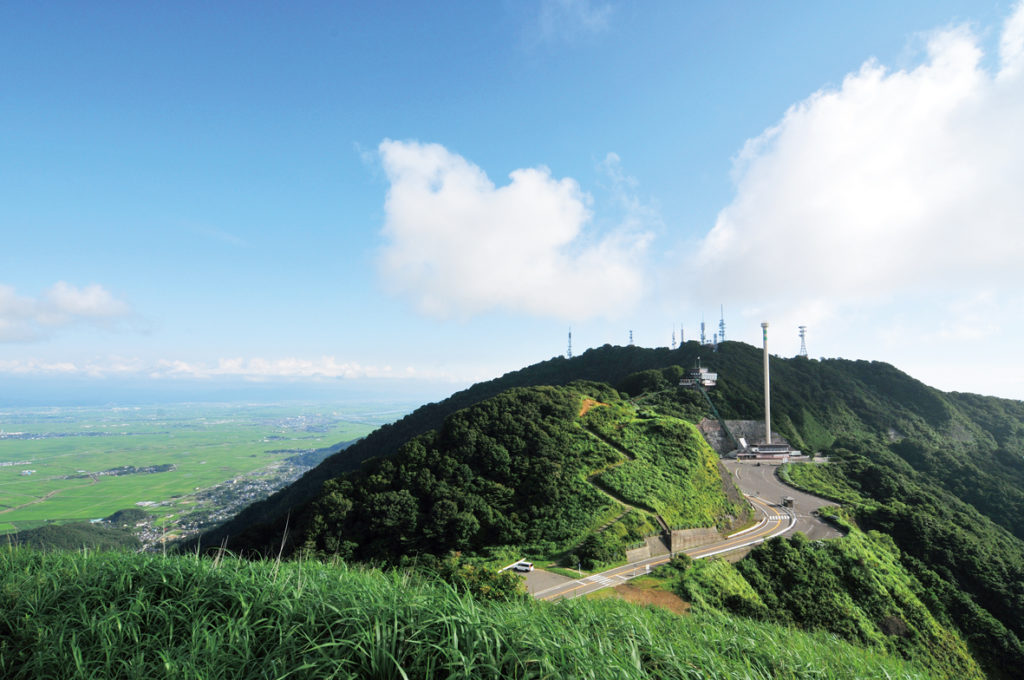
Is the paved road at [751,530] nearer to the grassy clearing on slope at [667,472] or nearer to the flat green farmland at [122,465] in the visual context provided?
the grassy clearing on slope at [667,472]

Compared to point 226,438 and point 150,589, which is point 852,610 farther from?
point 226,438

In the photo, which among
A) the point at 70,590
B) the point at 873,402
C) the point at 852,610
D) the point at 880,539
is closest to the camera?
the point at 70,590

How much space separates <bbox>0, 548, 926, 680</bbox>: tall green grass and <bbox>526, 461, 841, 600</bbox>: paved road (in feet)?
29.0

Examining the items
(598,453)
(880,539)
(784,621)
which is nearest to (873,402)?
(880,539)

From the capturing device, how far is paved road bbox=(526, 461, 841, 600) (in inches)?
737

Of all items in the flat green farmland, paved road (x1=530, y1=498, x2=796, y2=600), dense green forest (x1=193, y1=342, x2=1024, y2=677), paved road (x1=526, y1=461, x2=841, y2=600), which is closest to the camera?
paved road (x1=530, y1=498, x2=796, y2=600)

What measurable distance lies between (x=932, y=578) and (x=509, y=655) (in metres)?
33.7

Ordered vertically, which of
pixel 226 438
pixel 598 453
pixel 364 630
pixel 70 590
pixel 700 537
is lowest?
pixel 226 438

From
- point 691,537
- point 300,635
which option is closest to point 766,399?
point 691,537

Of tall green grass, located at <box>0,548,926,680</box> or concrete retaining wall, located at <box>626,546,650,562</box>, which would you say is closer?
tall green grass, located at <box>0,548,926,680</box>

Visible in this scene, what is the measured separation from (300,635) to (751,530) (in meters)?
29.1

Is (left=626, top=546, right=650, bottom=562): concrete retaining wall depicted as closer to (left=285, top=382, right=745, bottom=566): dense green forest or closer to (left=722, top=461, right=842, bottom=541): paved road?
(left=285, top=382, right=745, bottom=566): dense green forest

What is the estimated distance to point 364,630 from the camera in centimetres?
386

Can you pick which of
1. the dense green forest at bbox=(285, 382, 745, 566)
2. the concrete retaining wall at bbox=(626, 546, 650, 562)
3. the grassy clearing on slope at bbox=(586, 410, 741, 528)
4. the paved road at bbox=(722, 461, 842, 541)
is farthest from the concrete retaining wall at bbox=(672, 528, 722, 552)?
the paved road at bbox=(722, 461, 842, 541)
